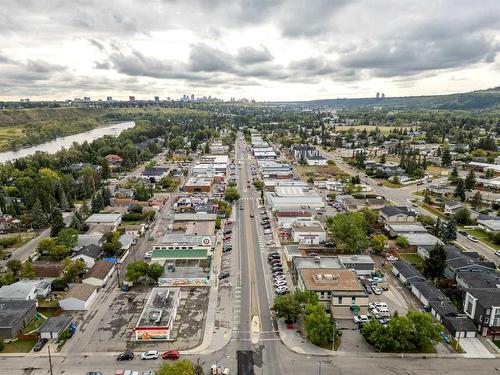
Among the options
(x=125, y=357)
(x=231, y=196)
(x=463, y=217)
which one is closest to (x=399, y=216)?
(x=463, y=217)

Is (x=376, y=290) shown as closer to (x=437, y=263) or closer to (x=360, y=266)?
(x=360, y=266)

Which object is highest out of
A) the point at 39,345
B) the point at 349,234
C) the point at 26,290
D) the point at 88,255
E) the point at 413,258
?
A: the point at 349,234

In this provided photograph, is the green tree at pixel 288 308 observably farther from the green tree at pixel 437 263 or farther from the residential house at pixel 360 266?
the green tree at pixel 437 263

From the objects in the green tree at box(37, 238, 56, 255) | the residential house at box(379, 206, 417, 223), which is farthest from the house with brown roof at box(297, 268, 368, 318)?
the green tree at box(37, 238, 56, 255)

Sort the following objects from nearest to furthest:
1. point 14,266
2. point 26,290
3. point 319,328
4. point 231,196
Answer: point 319,328, point 26,290, point 14,266, point 231,196

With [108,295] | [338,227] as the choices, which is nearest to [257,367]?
[108,295]

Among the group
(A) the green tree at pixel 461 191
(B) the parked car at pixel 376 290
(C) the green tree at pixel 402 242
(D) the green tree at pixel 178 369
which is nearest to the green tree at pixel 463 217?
(A) the green tree at pixel 461 191
